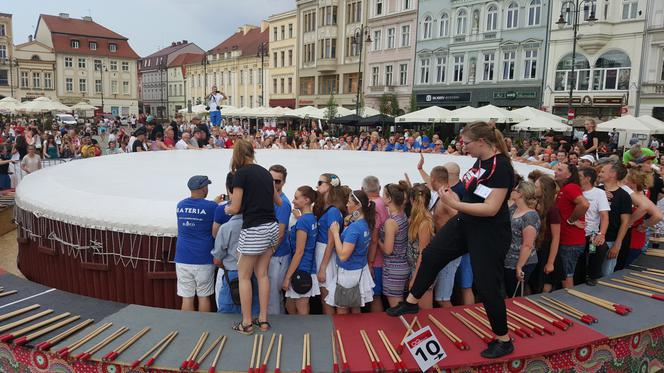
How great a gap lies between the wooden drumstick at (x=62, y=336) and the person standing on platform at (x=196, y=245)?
793 millimetres

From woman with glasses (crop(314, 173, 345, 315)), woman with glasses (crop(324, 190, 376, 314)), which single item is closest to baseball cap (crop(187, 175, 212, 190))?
woman with glasses (crop(314, 173, 345, 315))

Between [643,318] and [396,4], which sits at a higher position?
[396,4]

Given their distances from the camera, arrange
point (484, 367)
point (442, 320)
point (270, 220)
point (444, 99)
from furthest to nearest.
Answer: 1. point (444, 99)
2. point (442, 320)
3. point (270, 220)
4. point (484, 367)

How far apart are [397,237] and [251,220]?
1.33 metres

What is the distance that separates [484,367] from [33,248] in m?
5.27

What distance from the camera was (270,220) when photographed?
3.72 meters

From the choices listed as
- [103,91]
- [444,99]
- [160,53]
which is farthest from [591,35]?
[160,53]

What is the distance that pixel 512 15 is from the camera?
91.4 feet

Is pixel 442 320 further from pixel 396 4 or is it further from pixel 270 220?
pixel 396 4

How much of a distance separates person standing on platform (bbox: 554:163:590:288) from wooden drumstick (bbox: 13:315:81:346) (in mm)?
4496

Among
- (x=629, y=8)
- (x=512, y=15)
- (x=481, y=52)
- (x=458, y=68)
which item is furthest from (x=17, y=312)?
(x=458, y=68)

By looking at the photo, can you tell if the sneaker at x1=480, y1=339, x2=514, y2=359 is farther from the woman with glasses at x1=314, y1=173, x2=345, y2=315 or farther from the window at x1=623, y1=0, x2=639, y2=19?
the window at x1=623, y1=0, x2=639, y2=19

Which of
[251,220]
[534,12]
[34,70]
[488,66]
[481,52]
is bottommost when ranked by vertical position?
[251,220]

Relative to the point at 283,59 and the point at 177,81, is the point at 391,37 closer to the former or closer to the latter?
the point at 283,59
